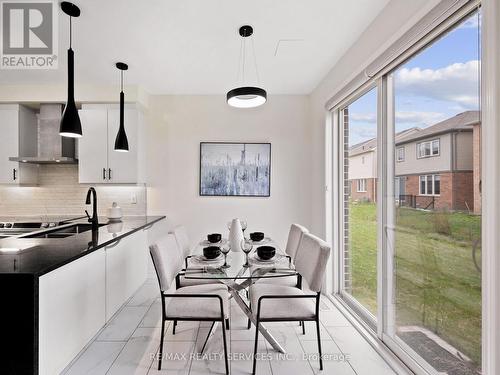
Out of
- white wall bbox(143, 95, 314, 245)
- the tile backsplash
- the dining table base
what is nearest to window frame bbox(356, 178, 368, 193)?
white wall bbox(143, 95, 314, 245)

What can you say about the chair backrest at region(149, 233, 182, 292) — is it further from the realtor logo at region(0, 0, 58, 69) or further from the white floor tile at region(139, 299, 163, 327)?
the realtor logo at region(0, 0, 58, 69)

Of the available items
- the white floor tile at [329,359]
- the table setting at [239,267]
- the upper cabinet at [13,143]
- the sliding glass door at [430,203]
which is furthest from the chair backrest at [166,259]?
the upper cabinet at [13,143]

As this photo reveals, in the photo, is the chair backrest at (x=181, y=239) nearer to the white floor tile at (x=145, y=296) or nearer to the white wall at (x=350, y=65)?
the white floor tile at (x=145, y=296)

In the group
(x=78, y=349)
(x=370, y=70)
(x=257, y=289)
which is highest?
(x=370, y=70)

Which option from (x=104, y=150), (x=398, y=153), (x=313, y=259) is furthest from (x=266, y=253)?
(x=104, y=150)

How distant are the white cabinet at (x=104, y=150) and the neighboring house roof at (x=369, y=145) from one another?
270 centimetres

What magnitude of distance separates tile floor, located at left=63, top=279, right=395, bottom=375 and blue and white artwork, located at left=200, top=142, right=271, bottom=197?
173 cm

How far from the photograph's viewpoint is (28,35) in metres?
2.39

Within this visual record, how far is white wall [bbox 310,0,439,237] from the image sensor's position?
5.97ft

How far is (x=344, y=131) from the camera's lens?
3.31m

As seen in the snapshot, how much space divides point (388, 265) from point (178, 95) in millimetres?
3377

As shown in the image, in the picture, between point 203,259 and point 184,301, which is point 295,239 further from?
point 184,301

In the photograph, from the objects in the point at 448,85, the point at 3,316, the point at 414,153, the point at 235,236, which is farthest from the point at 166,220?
A: the point at 448,85

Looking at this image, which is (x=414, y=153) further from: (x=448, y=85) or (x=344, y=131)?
(x=344, y=131)
